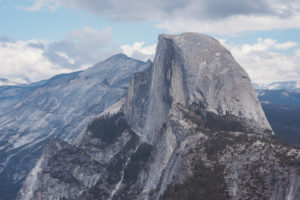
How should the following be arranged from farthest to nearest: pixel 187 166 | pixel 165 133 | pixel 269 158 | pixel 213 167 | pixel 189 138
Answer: pixel 165 133 < pixel 189 138 < pixel 187 166 < pixel 213 167 < pixel 269 158

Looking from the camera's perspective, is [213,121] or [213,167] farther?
[213,121]

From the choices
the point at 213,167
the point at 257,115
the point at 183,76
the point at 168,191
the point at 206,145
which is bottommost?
the point at 168,191

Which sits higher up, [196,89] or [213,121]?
[196,89]

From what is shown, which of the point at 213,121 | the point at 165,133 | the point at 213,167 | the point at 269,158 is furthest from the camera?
the point at 165,133

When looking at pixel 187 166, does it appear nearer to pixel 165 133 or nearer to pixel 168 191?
pixel 168 191

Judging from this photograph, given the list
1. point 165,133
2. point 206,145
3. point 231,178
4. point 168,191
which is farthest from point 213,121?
point 231,178

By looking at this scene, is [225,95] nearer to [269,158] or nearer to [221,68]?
[221,68]

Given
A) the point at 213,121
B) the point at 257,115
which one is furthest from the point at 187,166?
the point at 257,115

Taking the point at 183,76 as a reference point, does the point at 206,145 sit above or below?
below

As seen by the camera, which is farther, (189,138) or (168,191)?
(189,138)
